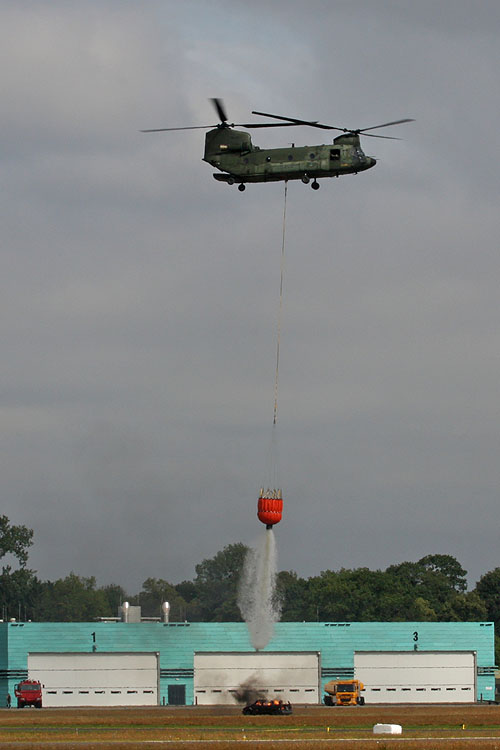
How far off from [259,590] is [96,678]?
17892mm

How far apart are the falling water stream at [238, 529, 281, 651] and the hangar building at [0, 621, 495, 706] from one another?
3.05ft

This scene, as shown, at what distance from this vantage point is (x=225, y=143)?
236 ft

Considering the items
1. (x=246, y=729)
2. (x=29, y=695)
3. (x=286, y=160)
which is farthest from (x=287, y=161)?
(x=29, y=695)

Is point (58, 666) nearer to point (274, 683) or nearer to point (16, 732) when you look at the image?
point (274, 683)

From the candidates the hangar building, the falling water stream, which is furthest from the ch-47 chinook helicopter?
the hangar building

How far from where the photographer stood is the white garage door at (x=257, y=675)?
356 feet

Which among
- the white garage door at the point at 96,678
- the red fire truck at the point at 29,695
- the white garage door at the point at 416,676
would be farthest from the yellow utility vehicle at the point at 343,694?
the red fire truck at the point at 29,695

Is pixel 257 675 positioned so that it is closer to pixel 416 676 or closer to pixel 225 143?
pixel 416 676

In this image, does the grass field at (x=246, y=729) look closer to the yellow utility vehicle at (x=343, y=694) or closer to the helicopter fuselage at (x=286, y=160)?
the yellow utility vehicle at (x=343, y=694)

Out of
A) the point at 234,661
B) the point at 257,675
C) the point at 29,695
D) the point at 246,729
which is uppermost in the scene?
the point at 246,729

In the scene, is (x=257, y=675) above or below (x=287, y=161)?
below

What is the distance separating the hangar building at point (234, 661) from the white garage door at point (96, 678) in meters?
0.08

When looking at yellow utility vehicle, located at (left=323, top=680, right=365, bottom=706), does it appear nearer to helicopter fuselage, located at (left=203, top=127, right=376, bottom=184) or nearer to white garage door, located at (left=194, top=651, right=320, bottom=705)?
white garage door, located at (left=194, top=651, right=320, bottom=705)

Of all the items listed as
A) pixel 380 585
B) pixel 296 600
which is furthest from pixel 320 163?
pixel 296 600
